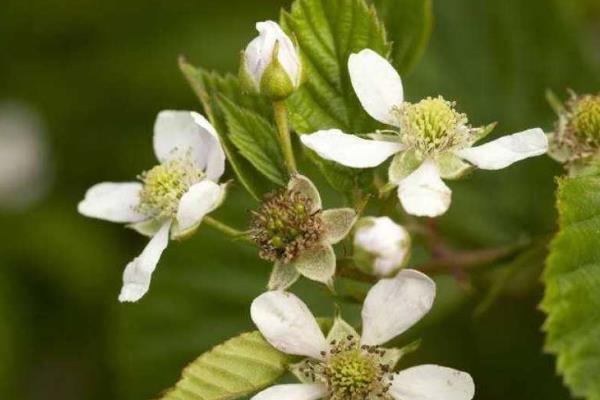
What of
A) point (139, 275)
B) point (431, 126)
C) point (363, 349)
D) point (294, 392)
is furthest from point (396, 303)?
point (139, 275)

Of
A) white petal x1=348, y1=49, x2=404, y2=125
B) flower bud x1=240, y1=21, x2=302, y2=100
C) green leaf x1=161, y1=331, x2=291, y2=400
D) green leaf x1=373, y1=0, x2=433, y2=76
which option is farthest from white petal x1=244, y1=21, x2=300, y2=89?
green leaf x1=161, y1=331, x2=291, y2=400

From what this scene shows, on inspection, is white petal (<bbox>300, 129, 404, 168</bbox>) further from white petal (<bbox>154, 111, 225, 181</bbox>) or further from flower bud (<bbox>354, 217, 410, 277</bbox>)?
white petal (<bbox>154, 111, 225, 181</bbox>)

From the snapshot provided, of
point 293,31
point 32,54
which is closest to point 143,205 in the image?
point 293,31

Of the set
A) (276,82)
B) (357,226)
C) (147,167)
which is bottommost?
(357,226)

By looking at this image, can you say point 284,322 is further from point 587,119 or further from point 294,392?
point 587,119

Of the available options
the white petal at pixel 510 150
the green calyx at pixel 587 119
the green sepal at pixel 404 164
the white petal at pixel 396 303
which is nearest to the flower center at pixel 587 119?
the green calyx at pixel 587 119

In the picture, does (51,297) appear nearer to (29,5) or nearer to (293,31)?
(29,5)

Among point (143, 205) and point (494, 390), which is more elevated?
point (494, 390)
